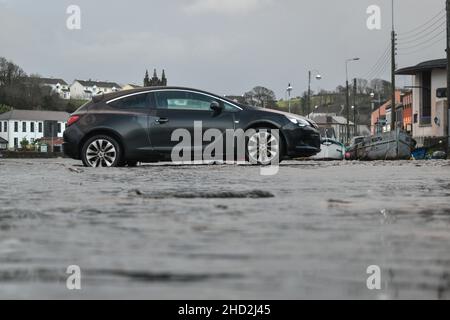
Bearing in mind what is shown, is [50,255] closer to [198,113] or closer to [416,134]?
[198,113]

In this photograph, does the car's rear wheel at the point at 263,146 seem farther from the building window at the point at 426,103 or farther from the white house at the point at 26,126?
the white house at the point at 26,126

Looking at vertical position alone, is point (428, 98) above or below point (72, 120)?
above

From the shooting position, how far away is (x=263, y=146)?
11.8 m

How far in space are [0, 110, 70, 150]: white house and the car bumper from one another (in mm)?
135508

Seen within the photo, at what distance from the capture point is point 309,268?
2572mm

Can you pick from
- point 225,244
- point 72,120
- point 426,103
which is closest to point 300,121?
point 72,120

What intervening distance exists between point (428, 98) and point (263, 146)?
50.4 metres

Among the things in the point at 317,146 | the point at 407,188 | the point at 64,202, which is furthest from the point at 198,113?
the point at 64,202

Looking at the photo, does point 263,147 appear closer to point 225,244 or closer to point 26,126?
point 225,244

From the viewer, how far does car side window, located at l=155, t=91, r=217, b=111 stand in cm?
1188

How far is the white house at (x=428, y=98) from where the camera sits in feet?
183

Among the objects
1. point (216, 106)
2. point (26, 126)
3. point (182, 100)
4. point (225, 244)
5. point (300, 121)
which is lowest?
point (225, 244)

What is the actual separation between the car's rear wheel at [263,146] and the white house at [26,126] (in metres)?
136
